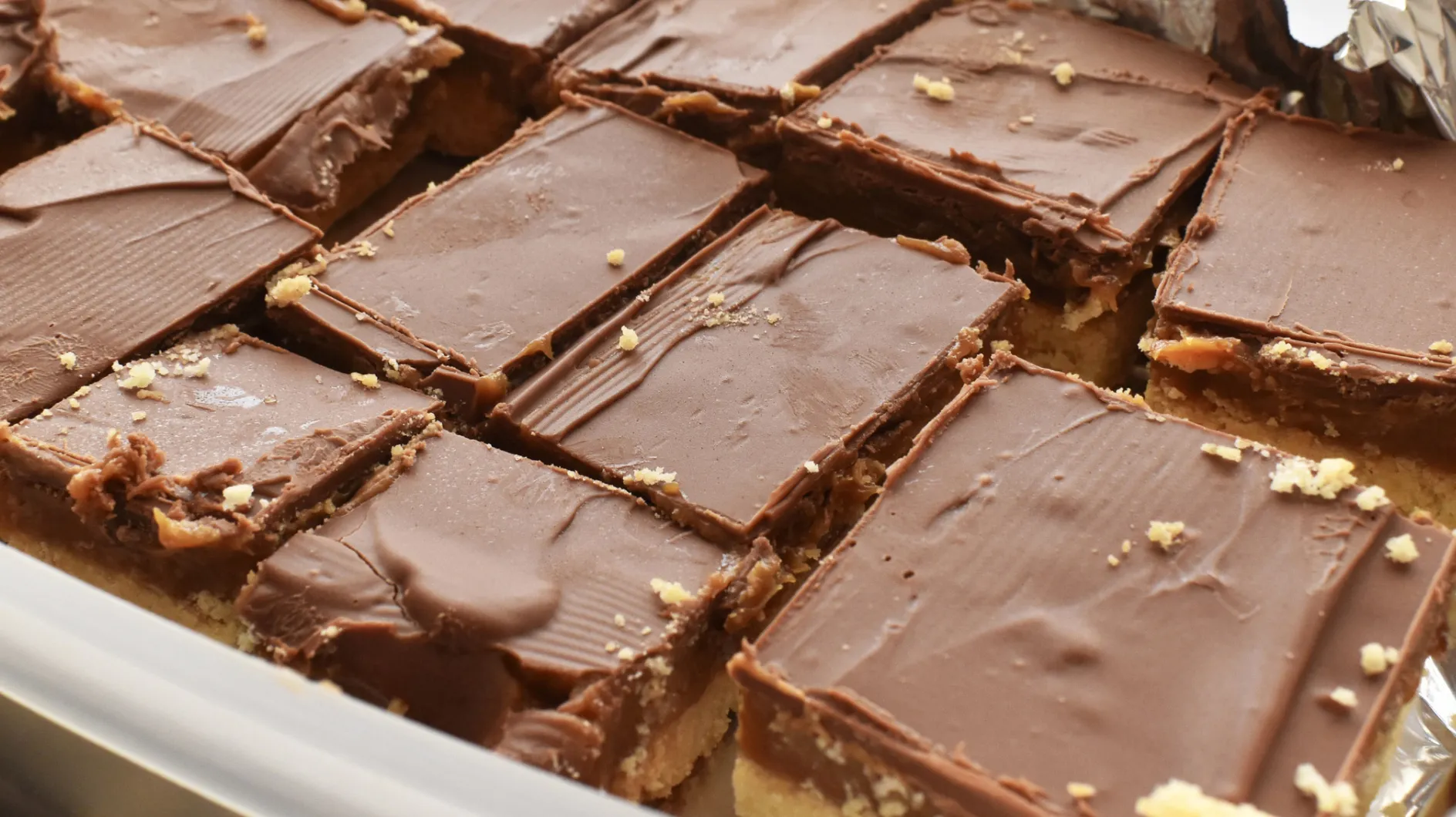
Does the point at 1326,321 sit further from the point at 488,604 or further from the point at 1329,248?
the point at 488,604

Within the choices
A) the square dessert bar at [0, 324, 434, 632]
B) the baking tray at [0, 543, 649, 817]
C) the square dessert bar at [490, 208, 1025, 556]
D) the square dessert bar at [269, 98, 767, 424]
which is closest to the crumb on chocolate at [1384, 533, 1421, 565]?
the square dessert bar at [490, 208, 1025, 556]

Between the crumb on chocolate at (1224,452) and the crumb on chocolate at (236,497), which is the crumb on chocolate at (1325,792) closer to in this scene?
the crumb on chocolate at (1224,452)

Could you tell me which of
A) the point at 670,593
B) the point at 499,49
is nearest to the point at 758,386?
the point at 670,593

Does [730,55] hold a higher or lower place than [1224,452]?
higher

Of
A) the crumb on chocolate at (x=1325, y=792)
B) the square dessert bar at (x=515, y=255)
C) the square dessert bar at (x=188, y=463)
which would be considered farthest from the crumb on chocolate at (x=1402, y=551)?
the square dessert bar at (x=188, y=463)

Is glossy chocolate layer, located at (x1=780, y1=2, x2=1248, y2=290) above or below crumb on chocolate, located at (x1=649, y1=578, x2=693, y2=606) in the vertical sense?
above

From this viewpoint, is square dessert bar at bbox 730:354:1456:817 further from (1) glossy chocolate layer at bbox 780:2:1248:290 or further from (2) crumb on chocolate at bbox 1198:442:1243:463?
(1) glossy chocolate layer at bbox 780:2:1248:290
